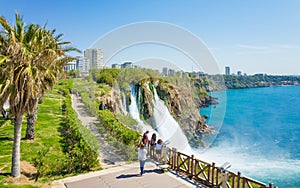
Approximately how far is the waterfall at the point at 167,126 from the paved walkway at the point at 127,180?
53.3 ft

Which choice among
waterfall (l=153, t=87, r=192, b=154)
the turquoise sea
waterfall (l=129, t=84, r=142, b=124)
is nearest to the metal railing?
the turquoise sea

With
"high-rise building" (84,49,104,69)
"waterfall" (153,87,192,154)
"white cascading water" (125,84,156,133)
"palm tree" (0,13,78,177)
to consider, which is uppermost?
"high-rise building" (84,49,104,69)

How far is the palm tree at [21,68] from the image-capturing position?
6715mm

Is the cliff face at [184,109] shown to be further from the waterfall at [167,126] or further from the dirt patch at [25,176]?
the dirt patch at [25,176]

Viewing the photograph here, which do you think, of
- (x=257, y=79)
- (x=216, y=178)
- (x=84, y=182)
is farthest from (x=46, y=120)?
(x=257, y=79)

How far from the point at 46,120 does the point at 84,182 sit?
10.3 meters

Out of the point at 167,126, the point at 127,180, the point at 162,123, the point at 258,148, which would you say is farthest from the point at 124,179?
the point at 258,148

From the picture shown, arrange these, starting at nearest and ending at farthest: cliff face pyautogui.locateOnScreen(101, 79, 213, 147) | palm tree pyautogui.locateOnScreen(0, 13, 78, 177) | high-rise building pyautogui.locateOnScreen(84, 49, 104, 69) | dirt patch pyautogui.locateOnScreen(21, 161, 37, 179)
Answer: palm tree pyautogui.locateOnScreen(0, 13, 78, 177), dirt patch pyautogui.locateOnScreen(21, 161, 37, 179), high-rise building pyautogui.locateOnScreen(84, 49, 104, 69), cliff face pyautogui.locateOnScreen(101, 79, 213, 147)

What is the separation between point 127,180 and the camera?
25.4 ft

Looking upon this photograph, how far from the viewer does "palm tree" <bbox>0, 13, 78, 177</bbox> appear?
6.71 m

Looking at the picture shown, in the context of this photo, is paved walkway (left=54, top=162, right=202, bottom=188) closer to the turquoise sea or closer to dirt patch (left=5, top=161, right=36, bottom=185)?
dirt patch (left=5, top=161, right=36, bottom=185)

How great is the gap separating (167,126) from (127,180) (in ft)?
64.2

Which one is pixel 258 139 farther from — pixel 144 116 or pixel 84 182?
pixel 84 182

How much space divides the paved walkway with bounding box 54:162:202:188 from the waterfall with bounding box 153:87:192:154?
16.3 meters
